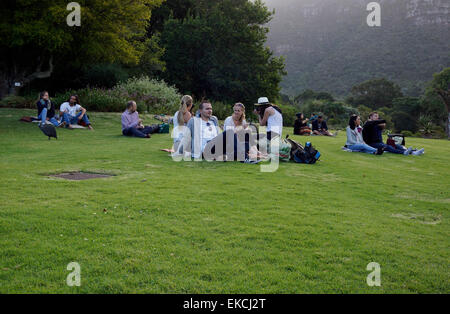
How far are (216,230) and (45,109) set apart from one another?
48.2 feet

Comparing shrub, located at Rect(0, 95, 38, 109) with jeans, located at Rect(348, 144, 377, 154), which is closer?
jeans, located at Rect(348, 144, 377, 154)

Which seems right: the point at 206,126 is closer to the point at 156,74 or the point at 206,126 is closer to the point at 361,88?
the point at 156,74

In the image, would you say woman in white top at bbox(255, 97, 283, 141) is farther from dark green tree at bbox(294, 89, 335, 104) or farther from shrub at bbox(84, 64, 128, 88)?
dark green tree at bbox(294, 89, 335, 104)

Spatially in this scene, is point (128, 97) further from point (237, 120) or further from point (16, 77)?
point (237, 120)

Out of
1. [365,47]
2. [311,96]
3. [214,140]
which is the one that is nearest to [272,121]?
[214,140]

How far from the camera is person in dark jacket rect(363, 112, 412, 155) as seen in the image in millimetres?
13648

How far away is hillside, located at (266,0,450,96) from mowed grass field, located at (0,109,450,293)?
244 feet

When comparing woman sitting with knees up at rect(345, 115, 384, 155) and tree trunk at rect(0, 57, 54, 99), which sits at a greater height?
tree trunk at rect(0, 57, 54, 99)

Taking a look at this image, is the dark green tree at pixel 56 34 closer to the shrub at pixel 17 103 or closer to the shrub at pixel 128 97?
the shrub at pixel 128 97

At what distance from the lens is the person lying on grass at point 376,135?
537 inches

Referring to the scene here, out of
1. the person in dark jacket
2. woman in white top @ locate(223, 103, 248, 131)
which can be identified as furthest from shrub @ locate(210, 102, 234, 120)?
woman in white top @ locate(223, 103, 248, 131)

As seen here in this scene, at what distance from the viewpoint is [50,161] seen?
28.7ft

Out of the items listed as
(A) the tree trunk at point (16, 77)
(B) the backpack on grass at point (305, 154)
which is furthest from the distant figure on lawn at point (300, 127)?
(A) the tree trunk at point (16, 77)
